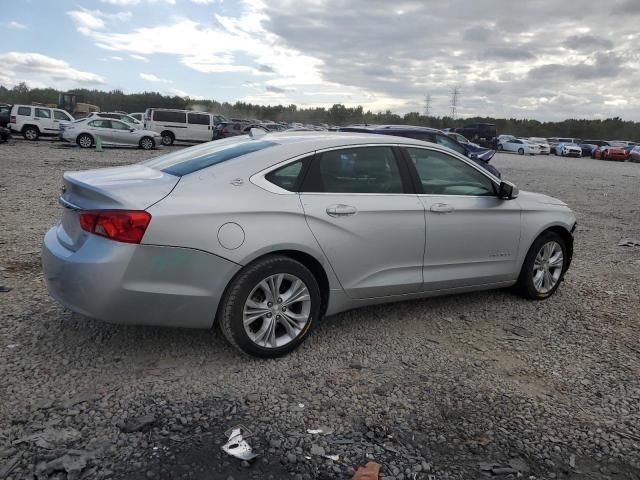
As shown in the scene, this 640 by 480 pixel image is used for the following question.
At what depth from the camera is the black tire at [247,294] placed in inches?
142

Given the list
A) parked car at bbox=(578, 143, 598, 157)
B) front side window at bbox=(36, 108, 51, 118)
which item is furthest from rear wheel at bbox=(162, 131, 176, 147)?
parked car at bbox=(578, 143, 598, 157)

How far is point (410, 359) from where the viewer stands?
13.3 feet

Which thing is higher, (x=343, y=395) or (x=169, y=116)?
(x=169, y=116)

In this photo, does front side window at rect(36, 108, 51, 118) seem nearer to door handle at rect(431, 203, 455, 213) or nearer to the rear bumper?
the rear bumper

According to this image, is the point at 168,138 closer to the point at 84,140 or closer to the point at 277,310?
the point at 84,140

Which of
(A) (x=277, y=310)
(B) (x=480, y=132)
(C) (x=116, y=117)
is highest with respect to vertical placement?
(B) (x=480, y=132)

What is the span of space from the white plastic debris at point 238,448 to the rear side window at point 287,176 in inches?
67.0

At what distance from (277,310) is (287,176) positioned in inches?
37.3

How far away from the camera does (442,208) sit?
4535 mm

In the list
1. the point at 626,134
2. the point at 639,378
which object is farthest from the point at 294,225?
the point at 626,134

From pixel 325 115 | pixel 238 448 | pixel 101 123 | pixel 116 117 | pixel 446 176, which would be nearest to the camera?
pixel 238 448

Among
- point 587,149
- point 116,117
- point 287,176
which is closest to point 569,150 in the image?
point 587,149

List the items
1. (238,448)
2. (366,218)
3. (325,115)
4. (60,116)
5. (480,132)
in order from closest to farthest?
(238,448), (366,218), (60,116), (480,132), (325,115)

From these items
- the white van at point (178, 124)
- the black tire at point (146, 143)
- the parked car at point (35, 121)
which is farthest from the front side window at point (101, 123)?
the white van at point (178, 124)
